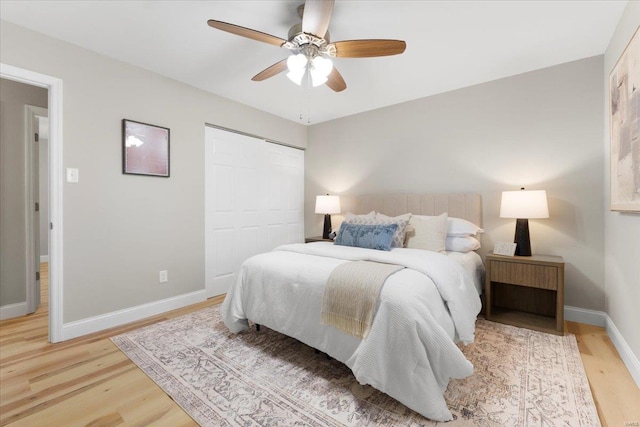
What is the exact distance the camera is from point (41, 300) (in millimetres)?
3270

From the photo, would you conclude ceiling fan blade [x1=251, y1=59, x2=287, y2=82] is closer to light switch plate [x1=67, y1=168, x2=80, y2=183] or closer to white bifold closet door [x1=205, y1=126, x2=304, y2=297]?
white bifold closet door [x1=205, y1=126, x2=304, y2=297]

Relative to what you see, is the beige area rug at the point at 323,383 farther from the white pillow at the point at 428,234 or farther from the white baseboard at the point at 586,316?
the white pillow at the point at 428,234

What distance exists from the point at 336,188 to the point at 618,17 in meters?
3.15

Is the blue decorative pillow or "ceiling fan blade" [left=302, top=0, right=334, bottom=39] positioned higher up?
"ceiling fan blade" [left=302, top=0, right=334, bottom=39]

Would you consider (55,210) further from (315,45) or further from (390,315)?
(390,315)

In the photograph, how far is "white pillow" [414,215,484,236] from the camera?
2.84 meters

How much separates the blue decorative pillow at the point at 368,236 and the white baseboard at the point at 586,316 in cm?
180

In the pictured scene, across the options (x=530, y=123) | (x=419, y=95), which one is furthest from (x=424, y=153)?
(x=530, y=123)

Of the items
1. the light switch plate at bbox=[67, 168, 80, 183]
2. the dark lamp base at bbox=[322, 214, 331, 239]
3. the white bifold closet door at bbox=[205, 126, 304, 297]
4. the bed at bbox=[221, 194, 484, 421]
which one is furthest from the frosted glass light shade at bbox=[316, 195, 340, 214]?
the light switch plate at bbox=[67, 168, 80, 183]

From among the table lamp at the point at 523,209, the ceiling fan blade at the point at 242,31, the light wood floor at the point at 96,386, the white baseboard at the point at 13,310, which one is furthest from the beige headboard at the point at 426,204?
the white baseboard at the point at 13,310

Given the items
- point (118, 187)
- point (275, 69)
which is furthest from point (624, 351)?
point (118, 187)

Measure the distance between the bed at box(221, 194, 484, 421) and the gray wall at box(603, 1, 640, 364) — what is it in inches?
35.1

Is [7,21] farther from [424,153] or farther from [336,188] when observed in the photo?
[424,153]

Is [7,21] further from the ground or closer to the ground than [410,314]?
further from the ground
